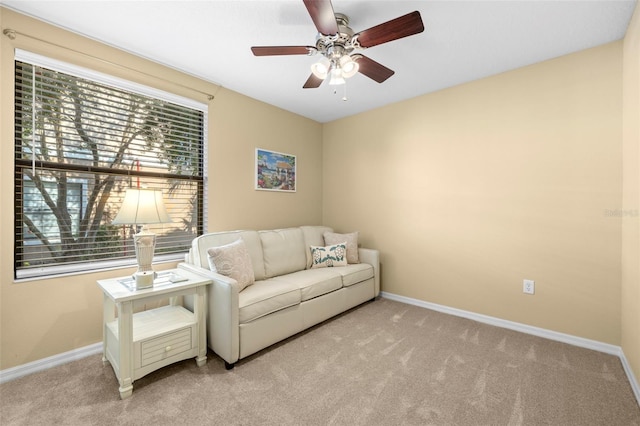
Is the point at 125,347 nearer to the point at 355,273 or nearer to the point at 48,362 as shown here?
the point at 48,362

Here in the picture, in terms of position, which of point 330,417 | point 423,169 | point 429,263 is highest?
point 423,169

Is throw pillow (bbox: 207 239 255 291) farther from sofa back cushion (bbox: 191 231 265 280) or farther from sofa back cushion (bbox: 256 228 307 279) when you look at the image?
sofa back cushion (bbox: 256 228 307 279)

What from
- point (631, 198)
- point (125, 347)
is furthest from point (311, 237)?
point (631, 198)

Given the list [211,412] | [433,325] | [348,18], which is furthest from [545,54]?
[211,412]

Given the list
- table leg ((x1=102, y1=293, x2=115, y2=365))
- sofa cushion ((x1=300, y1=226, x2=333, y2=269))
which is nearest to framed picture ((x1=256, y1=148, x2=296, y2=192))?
sofa cushion ((x1=300, y1=226, x2=333, y2=269))

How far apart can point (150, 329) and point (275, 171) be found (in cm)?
225

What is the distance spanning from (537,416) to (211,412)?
6.12ft

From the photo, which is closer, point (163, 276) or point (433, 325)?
point (163, 276)

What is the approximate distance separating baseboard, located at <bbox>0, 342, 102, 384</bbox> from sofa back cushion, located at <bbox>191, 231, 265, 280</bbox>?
1.00m

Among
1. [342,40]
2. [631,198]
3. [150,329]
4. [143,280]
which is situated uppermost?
[342,40]

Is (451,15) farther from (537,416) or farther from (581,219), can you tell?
(537,416)

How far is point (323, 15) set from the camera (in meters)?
1.57

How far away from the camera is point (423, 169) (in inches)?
131

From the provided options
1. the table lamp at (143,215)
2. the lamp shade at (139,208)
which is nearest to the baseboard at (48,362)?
the table lamp at (143,215)
